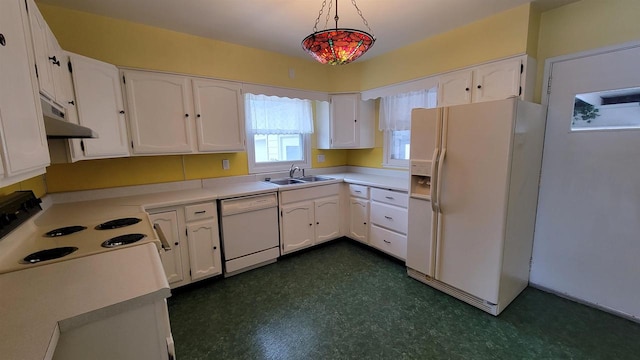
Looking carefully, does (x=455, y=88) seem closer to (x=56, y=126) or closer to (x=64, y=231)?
(x=56, y=126)

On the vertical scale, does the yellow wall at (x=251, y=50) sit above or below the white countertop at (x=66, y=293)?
above

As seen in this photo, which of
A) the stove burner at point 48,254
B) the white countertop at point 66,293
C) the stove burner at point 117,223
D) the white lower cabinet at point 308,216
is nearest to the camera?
the white countertop at point 66,293

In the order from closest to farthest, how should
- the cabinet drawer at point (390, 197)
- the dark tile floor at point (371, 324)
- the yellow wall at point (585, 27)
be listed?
the dark tile floor at point (371, 324)
the yellow wall at point (585, 27)
the cabinet drawer at point (390, 197)

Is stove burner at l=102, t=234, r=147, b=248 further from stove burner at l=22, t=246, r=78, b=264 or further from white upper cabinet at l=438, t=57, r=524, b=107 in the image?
white upper cabinet at l=438, t=57, r=524, b=107

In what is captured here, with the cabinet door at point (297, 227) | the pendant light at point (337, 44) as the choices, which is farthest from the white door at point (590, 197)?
the cabinet door at point (297, 227)

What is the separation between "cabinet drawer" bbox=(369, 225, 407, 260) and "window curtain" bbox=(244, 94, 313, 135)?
64.1 inches

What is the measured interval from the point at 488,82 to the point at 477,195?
1089 mm

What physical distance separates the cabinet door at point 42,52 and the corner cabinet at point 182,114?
75cm

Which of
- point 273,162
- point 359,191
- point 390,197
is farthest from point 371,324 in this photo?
point 273,162

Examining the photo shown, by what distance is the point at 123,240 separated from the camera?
1367 millimetres

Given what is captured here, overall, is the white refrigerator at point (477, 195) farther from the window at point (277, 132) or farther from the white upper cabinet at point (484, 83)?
the window at point (277, 132)

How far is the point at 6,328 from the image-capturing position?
28.3 inches

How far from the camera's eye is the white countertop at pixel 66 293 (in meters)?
0.70

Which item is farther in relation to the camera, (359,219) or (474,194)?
(359,219)
